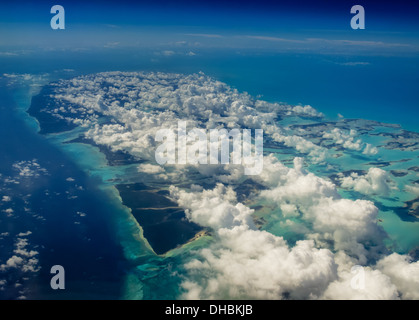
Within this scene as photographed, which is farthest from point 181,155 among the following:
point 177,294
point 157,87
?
point 157,87

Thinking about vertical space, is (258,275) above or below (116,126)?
below

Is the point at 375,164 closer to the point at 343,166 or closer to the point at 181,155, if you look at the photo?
the point at 343,166

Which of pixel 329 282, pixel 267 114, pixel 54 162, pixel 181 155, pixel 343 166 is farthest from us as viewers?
pixel 267 114

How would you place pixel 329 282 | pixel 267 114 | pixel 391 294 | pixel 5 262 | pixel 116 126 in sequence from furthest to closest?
pixel 267 114 < pixel 116 126 < pixel 5 262 < pixel 329 282 < pixel 391 294

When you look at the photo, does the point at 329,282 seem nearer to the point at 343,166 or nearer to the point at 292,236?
the point at 292,236

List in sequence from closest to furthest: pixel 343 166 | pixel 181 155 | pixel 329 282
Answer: pixel 329 282, pixel 181 155, pixel 343 166

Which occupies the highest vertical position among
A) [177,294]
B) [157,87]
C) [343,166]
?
[157,87]

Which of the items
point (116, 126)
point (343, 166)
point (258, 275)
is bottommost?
point (258, 275)

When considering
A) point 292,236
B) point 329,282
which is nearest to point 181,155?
point 292,236

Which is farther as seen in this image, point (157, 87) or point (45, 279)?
point (157, 87)
